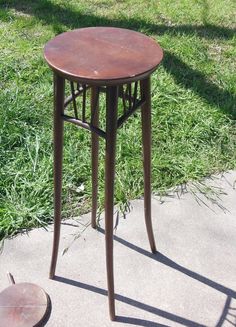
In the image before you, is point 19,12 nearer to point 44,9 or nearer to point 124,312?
point 44,9

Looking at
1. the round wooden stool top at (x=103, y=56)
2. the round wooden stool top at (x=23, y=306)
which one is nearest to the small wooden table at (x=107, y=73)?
the round wooden stool top at (x=103, y=56)

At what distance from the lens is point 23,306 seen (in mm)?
2137

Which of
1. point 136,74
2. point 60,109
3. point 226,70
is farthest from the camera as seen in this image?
point 226,70

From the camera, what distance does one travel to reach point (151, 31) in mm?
4602

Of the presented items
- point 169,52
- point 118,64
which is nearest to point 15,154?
point 118,64

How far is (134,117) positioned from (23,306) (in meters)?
1.73

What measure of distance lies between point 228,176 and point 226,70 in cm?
137

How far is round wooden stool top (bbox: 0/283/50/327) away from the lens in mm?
2076

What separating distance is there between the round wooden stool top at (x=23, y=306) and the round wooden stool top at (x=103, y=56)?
1.10 meters

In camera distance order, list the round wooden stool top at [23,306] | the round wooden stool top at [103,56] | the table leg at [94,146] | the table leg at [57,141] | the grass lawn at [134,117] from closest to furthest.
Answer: the round wooden stool top at [103,56], the table leg at [57,141], the table leg at [94,146], the round wooden stool top at [23,306], the grass lawn at [134,117]

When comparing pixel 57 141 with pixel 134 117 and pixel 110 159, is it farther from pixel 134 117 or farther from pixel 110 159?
pixel 134 117

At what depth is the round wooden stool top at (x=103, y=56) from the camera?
63.0 inches

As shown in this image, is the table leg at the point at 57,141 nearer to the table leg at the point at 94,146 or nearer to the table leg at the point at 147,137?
Result: the table leg at the point at 94,146

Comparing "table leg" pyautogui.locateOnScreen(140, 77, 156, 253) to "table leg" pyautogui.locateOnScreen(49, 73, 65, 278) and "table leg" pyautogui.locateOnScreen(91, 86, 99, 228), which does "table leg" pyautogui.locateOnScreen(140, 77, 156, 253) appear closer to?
"table leg" pyautogui.locateOnScreen(91, 86, 99, 228)
